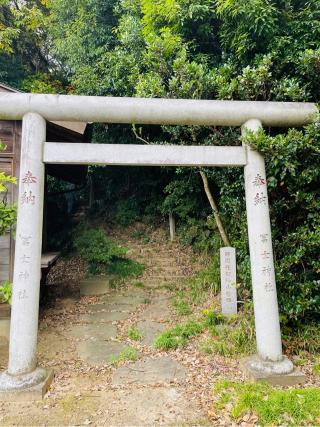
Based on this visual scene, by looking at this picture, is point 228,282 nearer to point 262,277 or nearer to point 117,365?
point 262,277

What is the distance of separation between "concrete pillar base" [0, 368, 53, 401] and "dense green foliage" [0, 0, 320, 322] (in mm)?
3893

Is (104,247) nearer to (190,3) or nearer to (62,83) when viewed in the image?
(190,3)

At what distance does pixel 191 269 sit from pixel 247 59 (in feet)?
18.6

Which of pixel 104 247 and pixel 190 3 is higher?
pixel 190 3

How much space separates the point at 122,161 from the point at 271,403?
379 cm

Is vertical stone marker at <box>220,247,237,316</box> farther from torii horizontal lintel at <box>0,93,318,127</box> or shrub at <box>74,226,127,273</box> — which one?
shrub at <box>74,226,127,273</box>

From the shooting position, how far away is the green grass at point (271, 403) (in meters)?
3.67

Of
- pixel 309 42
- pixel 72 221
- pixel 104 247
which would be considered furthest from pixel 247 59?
pixel 72 221

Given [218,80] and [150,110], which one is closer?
[150,110]

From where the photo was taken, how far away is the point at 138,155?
4.83 meters

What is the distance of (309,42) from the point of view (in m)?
6.31

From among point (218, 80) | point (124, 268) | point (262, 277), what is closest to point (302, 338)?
point (262, 277)

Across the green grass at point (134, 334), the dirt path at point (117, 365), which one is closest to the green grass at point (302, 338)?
the dirt path at point (117, 365)

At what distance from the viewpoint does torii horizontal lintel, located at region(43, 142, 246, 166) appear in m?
4.72
